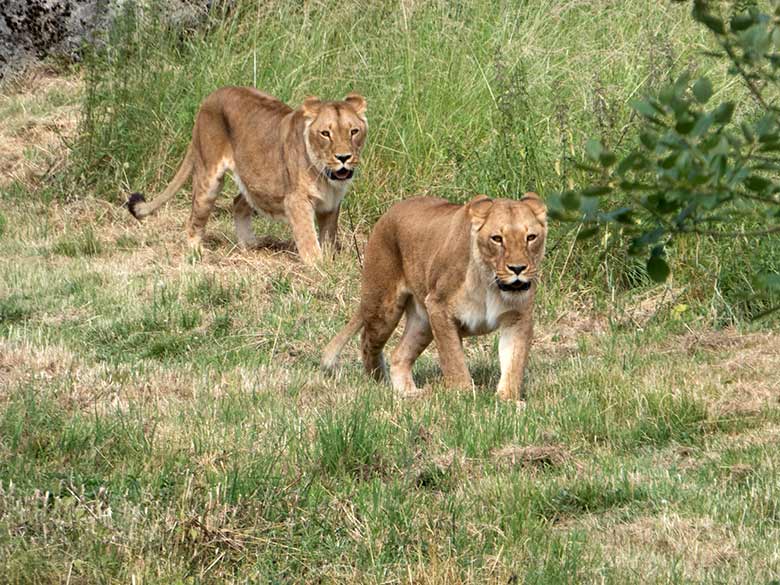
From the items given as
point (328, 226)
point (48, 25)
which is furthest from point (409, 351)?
point (48, 25)

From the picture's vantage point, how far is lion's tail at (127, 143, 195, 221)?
10.9 metres

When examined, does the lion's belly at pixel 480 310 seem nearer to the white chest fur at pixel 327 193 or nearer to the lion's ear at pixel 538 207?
the lion's ear at pixel 538 207

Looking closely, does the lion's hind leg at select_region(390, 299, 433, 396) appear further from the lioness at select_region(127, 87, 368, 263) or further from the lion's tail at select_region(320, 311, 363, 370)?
the lioness at select_region(127, 87, 368, 263)

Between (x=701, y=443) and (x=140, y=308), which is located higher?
(x=701, y=443)

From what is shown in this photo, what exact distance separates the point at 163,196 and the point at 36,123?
3137 millimetres

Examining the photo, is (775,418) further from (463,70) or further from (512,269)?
(463,70)

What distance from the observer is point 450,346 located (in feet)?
21.9

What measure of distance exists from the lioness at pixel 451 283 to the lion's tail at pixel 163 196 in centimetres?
400

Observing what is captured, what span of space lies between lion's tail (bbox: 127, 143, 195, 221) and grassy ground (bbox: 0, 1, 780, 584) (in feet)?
0.84

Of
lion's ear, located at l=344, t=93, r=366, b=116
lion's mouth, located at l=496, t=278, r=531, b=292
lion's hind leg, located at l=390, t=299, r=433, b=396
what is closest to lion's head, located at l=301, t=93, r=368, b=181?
lion's ear, located at l=344, t=93, r=366, b=116

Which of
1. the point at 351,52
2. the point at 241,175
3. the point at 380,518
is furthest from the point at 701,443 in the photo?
the point at 351,52

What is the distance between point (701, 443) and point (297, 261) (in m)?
5.16

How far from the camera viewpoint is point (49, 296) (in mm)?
9141

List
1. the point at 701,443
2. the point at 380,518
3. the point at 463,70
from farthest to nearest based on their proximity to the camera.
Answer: the point at 463,70 < the point at 701,443 < the point at 380,518
